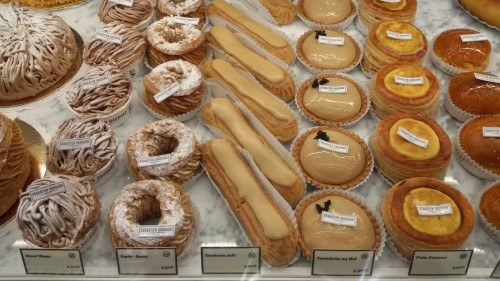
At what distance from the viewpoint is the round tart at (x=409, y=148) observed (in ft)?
7.95

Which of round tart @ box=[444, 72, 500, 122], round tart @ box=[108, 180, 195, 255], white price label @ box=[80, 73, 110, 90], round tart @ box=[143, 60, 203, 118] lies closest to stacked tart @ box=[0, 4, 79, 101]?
white price label @ box=[80, 73, 110, 90]

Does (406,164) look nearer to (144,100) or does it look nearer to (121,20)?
(144,100)

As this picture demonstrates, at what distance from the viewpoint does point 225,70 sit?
282cm

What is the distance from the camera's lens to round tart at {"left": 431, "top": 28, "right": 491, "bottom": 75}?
9.88 feet

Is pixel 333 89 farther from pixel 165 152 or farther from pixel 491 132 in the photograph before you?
pixel 165 152

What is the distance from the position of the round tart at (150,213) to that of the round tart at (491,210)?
50.0 inches

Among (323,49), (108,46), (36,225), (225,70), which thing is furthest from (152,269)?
(323,49)

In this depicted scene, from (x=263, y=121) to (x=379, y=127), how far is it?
0.57 meters

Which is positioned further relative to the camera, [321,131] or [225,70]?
[225,70]

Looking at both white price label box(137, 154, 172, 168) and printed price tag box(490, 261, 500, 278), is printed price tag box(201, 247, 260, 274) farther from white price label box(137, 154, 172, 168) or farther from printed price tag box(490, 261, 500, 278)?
printed price tag box(490, 261, 500, 278)

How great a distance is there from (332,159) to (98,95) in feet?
3.97

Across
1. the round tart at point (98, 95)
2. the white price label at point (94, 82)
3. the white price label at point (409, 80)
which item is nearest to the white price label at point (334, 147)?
the white price label at point (409, 80)

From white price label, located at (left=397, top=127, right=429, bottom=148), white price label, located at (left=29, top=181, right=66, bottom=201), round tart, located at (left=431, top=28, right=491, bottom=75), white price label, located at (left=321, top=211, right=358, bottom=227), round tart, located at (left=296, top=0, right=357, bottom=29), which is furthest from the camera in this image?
round tart, located at (left=296, top=0, right=357, bottom=29)

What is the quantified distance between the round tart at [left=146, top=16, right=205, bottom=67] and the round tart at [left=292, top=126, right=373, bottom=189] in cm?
82
